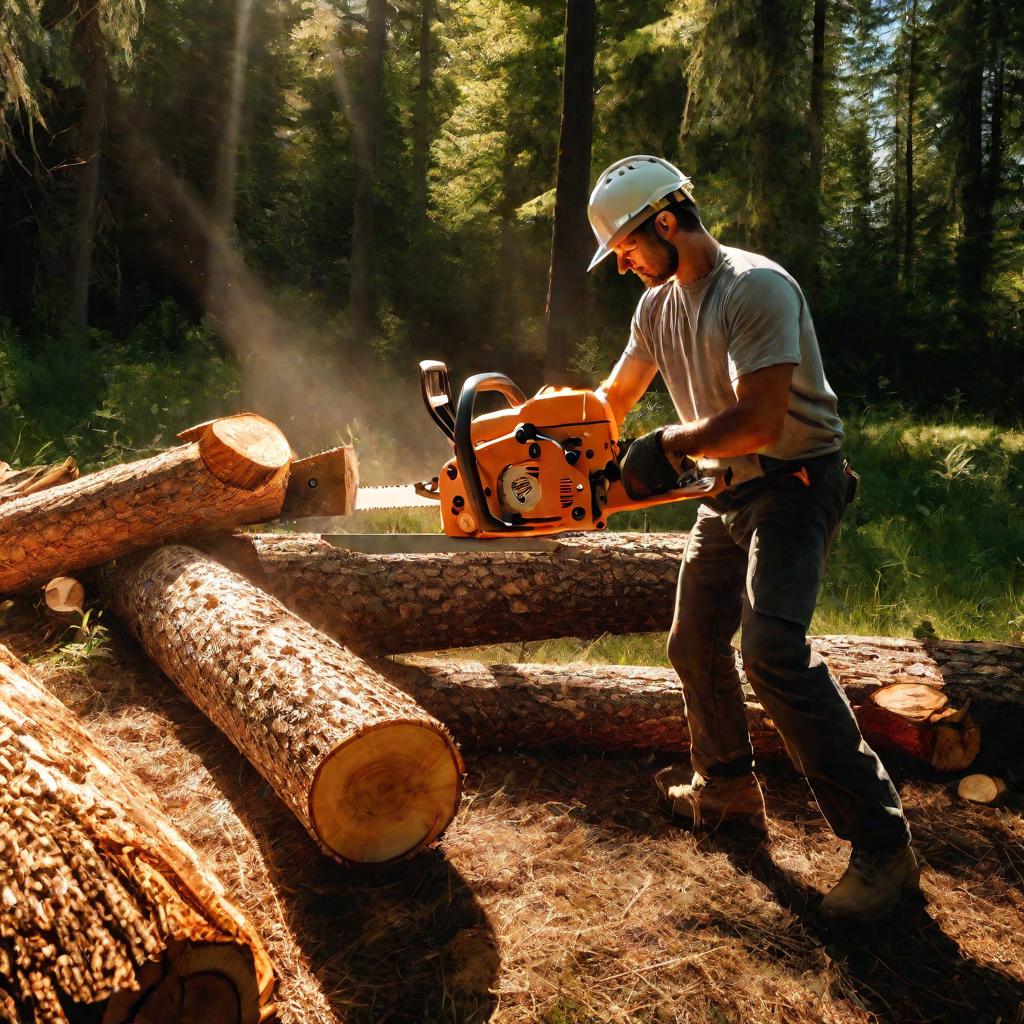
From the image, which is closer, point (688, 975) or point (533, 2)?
point (688, 975)

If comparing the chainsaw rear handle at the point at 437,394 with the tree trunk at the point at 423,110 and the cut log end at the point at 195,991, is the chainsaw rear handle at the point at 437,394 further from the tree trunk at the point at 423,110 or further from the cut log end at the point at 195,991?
the tree trunk at the point at 423,110

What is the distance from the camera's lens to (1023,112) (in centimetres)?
1808

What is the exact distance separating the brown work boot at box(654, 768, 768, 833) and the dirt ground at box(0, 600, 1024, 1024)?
0.08 metres

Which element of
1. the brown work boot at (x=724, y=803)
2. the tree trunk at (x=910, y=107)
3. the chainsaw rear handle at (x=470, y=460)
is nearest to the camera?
the chainsaw rear handle at (x=470, y=460)

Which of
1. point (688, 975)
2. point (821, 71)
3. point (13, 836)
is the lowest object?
point (688, 975)

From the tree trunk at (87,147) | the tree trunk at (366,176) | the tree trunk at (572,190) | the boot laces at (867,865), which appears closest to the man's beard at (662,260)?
the boot laces at (867,865)

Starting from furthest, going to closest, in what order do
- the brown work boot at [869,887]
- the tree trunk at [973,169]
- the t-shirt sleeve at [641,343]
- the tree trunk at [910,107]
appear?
the tree trunk at [910,107], the tree trunk at [973,169], the t-shirt sleeve at [641,343], the brown work boot at [869,887]

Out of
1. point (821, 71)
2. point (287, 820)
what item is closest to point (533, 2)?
point (821, 71)

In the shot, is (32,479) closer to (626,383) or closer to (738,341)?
(626,383)

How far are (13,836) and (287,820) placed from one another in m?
1.34

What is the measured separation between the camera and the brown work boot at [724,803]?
3195mm

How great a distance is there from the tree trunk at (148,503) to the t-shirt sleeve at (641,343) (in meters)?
2.31

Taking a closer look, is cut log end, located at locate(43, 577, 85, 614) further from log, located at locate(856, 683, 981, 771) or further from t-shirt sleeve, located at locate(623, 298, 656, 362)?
log, located at locate(856, 683, 981, 771)

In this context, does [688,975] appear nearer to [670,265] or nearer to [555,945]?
[555,945]
